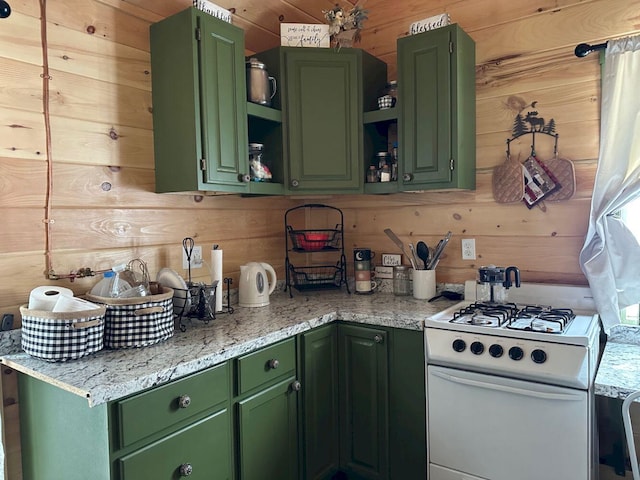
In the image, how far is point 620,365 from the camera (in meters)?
1.75

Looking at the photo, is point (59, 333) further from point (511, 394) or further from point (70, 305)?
point (511, 394)

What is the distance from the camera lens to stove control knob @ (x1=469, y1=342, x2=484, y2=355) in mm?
1819

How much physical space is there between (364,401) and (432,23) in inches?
72.7

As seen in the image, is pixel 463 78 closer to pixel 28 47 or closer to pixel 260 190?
pixel 260 190

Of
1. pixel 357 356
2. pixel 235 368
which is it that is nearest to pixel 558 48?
pixel 357 356

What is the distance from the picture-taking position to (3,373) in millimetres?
1633

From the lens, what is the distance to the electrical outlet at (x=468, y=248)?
248 centimetres

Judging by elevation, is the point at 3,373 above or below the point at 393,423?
above

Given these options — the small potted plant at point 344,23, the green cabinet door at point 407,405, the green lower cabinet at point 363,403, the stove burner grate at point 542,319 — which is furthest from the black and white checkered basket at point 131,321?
the small potted plant at point 344,23

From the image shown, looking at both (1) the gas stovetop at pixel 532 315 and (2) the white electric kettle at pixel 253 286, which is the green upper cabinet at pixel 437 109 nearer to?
(1) the gas stovetop at pixel 532 315

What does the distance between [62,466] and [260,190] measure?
134cm

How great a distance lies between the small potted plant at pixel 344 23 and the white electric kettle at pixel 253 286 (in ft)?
4.07

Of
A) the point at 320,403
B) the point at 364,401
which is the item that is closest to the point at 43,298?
the point at 320,403

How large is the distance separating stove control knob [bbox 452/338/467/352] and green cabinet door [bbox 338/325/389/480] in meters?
0.33
